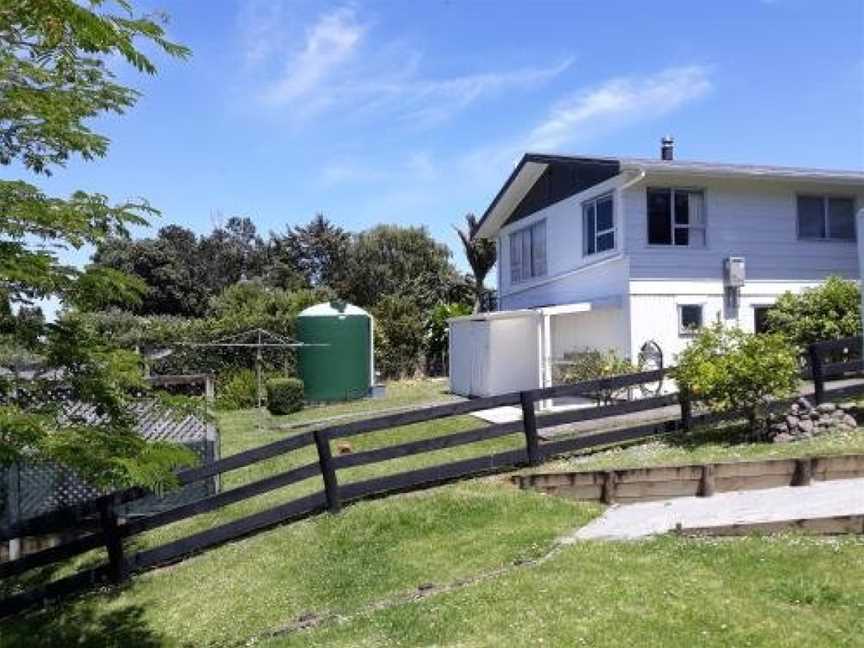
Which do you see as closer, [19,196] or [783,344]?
[19,196]

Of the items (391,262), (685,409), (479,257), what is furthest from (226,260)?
(685,409)

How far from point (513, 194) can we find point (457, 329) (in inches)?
168

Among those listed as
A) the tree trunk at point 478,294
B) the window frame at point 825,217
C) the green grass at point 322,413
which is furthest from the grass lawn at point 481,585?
the tree trunk at point 478,294

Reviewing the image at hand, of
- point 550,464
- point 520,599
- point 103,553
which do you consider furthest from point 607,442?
point 103,553

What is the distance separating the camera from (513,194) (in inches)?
918

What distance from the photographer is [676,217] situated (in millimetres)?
17766

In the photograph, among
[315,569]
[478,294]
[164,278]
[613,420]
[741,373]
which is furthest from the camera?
[164,278]

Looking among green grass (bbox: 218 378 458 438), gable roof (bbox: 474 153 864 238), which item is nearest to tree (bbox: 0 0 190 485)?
green grass (bbox: 218 378 458 438)

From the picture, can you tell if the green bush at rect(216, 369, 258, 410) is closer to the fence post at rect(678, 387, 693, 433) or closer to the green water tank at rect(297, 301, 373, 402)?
the green water tank at rect(297, 301, 373, 402)

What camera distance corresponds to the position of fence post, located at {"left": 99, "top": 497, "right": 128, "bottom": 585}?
829 cm

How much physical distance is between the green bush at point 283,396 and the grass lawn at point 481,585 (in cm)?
1070

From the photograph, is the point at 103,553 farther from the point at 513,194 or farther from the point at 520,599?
the point at 513,194

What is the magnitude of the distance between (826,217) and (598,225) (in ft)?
17.3

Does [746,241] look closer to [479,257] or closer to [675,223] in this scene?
[675,223]
